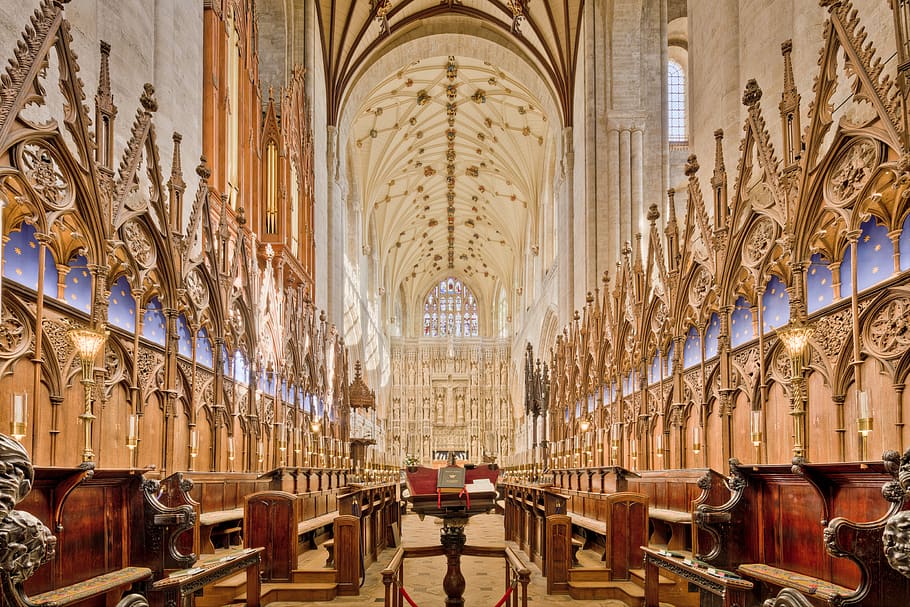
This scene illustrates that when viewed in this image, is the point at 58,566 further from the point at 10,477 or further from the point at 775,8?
the point at 775,8

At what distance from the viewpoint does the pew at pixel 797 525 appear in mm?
3834

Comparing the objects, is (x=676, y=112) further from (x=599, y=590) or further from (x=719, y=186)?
(x=599, y=590)

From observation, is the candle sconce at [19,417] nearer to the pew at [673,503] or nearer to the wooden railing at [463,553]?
the wooden railing at [463,553]

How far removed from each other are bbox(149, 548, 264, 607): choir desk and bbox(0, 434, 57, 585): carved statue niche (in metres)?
1.83

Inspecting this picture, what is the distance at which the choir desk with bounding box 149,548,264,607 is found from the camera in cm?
478

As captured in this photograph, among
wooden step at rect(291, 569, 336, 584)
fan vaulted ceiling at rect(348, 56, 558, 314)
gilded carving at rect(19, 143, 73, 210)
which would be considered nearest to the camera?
gilded carving at rect(19, 143, 73, 210)

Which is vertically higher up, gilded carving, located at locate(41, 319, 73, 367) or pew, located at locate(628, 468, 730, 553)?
gilded carving, located at locate(41, 319, 73, 367)

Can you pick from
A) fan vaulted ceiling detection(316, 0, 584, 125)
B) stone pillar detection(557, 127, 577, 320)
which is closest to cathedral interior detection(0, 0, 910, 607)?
fan vaulted ceiling detection(316, 0, 584, 125)

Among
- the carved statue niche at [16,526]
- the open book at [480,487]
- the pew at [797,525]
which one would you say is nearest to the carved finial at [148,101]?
the open book at [480,487]

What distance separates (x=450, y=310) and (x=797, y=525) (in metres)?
44.2

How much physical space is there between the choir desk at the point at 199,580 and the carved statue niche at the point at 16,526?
1.83m

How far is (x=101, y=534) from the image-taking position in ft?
15.3

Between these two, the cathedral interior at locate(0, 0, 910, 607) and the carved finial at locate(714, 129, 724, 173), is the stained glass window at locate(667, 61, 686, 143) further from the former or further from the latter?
the carved finial at locate(714, 129, 724, 173)

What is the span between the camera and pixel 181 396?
9.69 m
